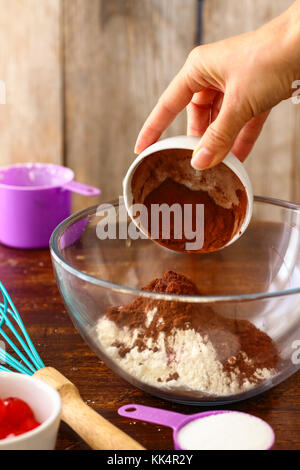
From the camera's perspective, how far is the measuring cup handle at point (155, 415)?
62cm

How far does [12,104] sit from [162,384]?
3.81 ft

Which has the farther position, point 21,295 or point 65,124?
point 65,124

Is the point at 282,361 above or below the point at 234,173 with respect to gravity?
below

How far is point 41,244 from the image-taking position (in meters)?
1.27

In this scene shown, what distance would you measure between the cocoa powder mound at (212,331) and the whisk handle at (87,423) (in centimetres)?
9

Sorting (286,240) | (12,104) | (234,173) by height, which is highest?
(12,104)

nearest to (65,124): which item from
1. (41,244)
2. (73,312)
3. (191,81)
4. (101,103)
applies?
(101,103)

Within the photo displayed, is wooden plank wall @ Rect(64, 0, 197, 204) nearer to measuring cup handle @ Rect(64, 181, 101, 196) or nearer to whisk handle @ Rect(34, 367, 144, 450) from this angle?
measuring cup handle @ Rect(64, 181, 101, 196)

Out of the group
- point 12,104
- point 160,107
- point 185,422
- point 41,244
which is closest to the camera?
point 185,422

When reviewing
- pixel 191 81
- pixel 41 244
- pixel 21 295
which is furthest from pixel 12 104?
pixel 191 81

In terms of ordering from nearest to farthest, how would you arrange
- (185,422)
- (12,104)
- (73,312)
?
(185,422)
(73,312)
(12,104)

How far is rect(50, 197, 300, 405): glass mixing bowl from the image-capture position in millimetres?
655

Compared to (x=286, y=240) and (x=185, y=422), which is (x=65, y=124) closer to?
(x=286, y=240)

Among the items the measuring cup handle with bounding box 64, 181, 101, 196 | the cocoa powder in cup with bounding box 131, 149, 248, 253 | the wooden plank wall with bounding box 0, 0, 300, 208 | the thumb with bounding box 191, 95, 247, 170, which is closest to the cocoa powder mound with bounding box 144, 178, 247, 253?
the cocoa powder in cup with bounding box 131, 149, 248, 253
